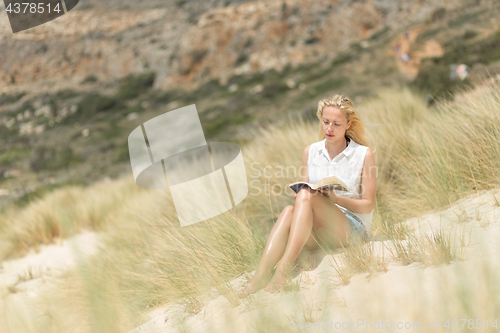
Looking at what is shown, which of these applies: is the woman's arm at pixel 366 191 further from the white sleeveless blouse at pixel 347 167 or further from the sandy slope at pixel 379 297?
the sandy slope at pixel 379 297

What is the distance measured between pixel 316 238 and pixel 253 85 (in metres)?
26.3

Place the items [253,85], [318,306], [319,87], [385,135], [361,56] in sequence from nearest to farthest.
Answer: [318,306] < [385,135] < [319,87] < [361,56] < [253,85]

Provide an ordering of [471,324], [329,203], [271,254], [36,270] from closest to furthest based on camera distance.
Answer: [471,324]
[271,254]
[329,203]
[36,270]

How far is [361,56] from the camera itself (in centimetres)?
2423

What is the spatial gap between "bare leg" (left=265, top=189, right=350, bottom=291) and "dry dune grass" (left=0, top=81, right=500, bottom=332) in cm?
16

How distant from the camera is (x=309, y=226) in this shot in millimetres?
2027

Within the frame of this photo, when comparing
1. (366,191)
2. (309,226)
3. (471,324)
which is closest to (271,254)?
(309,226)

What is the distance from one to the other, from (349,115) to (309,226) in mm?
798

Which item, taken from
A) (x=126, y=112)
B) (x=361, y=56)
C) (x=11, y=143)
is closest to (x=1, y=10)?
(x=11, y=143)

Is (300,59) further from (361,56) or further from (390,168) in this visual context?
(390,168)

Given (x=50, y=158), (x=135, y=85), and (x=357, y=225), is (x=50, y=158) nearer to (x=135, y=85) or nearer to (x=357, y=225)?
(x=135, y=85)

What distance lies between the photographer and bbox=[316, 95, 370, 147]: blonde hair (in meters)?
2.26

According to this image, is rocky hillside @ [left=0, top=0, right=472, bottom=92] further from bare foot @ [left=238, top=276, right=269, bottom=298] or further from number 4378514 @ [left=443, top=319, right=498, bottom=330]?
number 4378514 @ [left=443, top=319, right=498, bottom=330]

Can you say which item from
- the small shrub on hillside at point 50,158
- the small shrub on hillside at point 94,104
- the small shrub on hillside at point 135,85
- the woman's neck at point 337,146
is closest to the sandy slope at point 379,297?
the woman's neck at point 337,146
